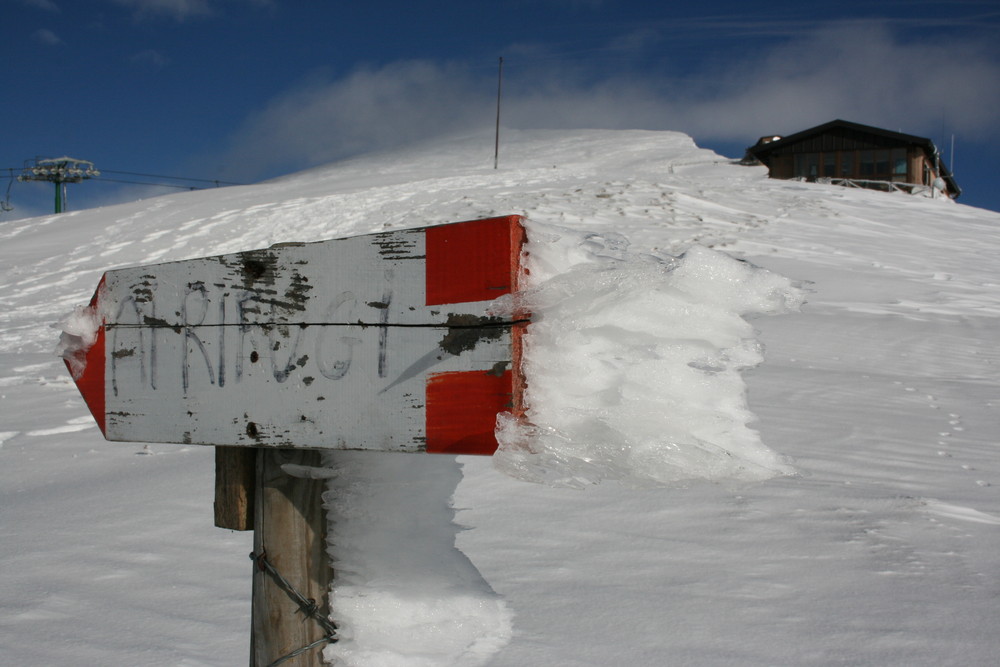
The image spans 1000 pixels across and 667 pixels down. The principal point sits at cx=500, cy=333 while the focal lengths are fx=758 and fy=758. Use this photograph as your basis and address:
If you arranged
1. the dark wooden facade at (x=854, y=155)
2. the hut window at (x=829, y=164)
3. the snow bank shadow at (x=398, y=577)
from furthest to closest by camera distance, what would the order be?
the hut window at (x=829, y=164), the dark wooden facade at (x=854, y=155), the snow bank shadow at (x=398, y=577)

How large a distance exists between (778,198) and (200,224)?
39.6 ft

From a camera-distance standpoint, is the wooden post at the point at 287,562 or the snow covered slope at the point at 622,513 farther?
the wooden post at the point at 287,562

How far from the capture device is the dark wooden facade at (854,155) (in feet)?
104

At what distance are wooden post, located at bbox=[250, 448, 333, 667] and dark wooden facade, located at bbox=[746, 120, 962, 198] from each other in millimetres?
32965

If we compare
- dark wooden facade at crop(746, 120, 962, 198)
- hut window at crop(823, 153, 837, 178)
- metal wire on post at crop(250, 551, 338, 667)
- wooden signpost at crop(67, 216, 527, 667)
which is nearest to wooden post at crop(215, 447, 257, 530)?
wooden signpost at crop(67, 216, 527, 667)

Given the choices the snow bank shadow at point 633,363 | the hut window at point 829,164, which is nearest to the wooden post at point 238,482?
the snow bank shadow at point 633,363

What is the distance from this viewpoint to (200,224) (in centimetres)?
1445

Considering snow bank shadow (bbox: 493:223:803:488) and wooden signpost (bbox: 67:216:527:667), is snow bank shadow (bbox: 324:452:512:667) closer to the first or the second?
wooden signpost (bbox: 67:216:527:667)

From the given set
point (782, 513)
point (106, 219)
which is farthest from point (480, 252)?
point (106, 219)

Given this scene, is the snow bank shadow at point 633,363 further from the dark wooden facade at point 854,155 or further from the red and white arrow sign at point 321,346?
the dark wooden facade at point 854,155

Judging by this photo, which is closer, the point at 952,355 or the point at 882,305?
the point at 952,355

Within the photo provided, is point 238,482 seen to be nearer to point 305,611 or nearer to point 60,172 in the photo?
point 305,611

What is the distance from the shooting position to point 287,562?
1443 millimetres

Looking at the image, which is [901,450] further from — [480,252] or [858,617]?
[480,252]
